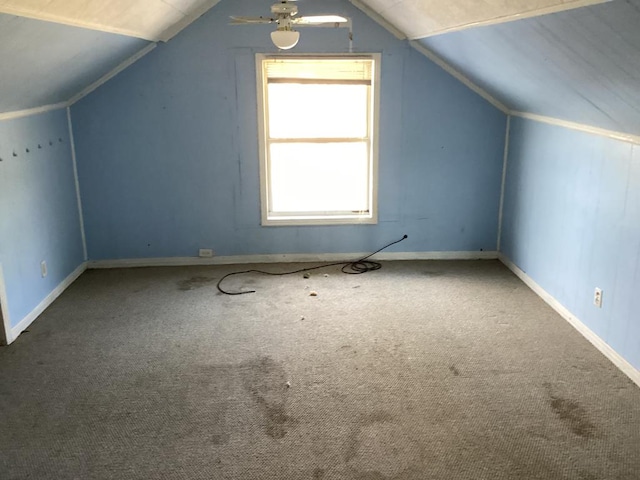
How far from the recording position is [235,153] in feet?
16.9

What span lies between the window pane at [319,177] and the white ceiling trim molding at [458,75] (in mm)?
975

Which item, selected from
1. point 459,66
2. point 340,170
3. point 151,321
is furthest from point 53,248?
point 459,66

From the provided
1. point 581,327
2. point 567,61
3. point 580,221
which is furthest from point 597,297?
point 567,61

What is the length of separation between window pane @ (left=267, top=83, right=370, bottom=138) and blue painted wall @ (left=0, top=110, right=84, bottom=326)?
1.88 metres

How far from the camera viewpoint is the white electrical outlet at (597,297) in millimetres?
3623

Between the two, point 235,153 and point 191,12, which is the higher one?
point 191,12

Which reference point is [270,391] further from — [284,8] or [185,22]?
[185,22]

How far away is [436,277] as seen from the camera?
4980 millimetres

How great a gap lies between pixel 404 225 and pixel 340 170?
2.70ft

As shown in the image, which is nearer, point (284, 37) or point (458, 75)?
point (284, 37)

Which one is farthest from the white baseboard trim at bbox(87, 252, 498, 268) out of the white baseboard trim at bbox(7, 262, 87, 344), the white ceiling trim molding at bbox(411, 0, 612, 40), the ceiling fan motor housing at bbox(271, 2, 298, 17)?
the ceiling fan motor housing at bbox(271, 2, 298, 17)

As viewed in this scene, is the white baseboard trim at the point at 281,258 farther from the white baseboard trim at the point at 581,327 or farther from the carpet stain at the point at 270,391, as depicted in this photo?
the carpet stain at the point at 270,391

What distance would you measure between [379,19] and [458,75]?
878 mm

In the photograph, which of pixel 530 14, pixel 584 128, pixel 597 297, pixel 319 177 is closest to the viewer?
pixel 530 14
